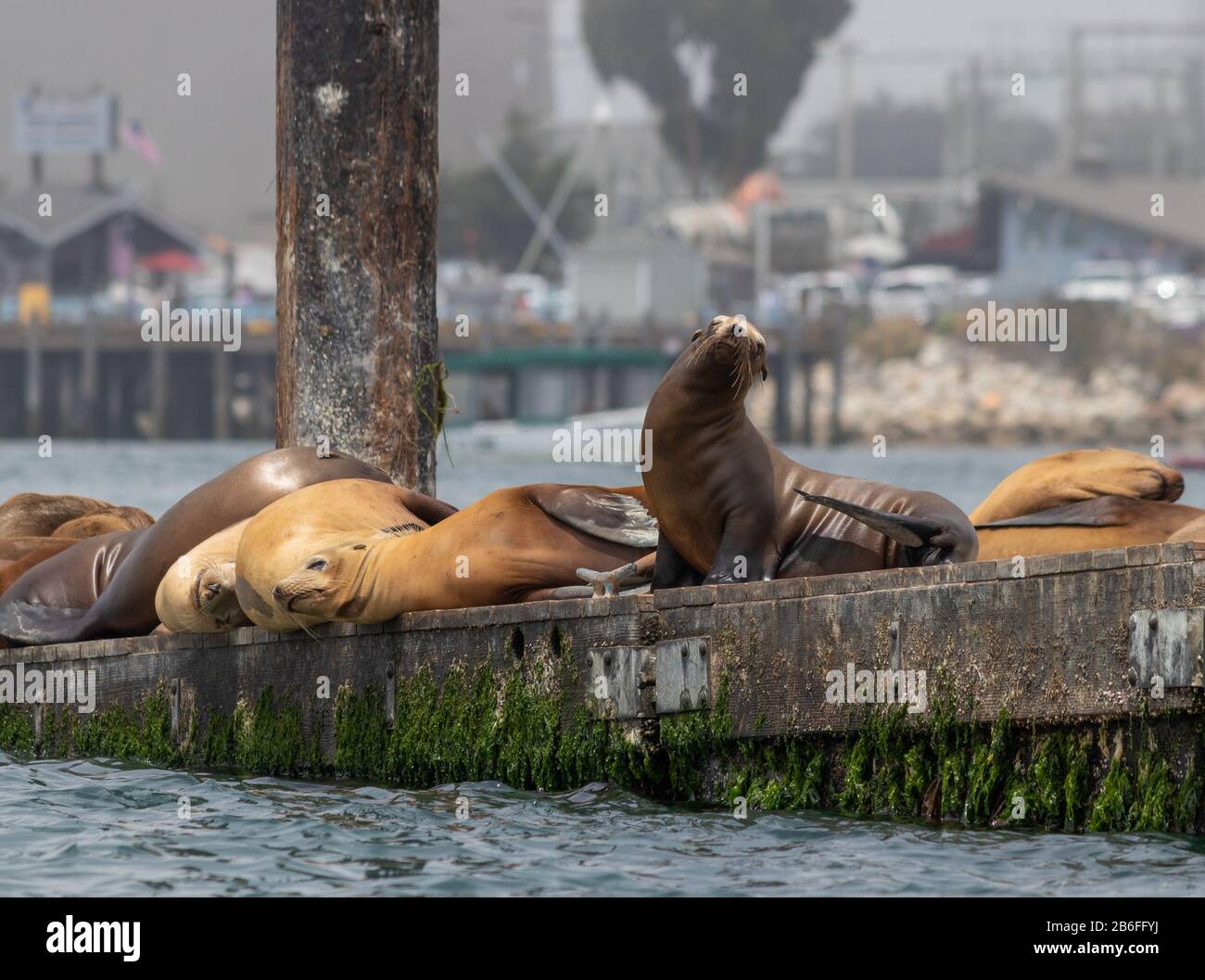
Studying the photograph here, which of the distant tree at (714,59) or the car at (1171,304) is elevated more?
the distant tree at (714,59)

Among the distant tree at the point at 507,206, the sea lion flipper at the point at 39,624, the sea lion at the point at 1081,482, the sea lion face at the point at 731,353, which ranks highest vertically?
the distant tree at the point at 507,206

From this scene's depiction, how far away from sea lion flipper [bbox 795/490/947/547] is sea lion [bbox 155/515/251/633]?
98.1 inches

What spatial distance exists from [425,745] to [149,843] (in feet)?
4.21

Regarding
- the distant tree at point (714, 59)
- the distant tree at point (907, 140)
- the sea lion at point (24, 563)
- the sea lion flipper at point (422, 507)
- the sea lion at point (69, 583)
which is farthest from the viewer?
the distant tree at point (907, 140)

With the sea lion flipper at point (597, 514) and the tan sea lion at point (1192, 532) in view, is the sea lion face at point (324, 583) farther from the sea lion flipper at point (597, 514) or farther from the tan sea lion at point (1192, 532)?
the tan sea lion at point (1192, 532)

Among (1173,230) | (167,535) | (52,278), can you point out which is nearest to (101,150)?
(52,278)

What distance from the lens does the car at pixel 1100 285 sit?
261 feet

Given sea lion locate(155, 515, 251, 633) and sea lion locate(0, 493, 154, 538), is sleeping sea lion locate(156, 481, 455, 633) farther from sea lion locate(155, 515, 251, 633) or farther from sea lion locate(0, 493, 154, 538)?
sea lion locate(0, 493, 154, 538)

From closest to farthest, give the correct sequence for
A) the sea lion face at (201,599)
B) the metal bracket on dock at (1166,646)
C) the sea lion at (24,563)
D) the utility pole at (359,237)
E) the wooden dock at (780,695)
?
1. the metal bracket on dock at (1166,646)
2. the wooden dock at (780,695)
3. the sea lion face at (201,599)
4. the utility pole at (359,237)
5. the sea lion at (24,563)

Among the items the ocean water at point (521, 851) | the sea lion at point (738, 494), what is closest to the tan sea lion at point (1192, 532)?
the sea lion at point (738, 494)

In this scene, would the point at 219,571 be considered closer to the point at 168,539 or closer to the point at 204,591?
the point at 204,591

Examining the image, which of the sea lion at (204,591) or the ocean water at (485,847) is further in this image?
the sea lion at (204,591)

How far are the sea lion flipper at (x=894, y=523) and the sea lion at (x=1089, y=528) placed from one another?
0.87m
